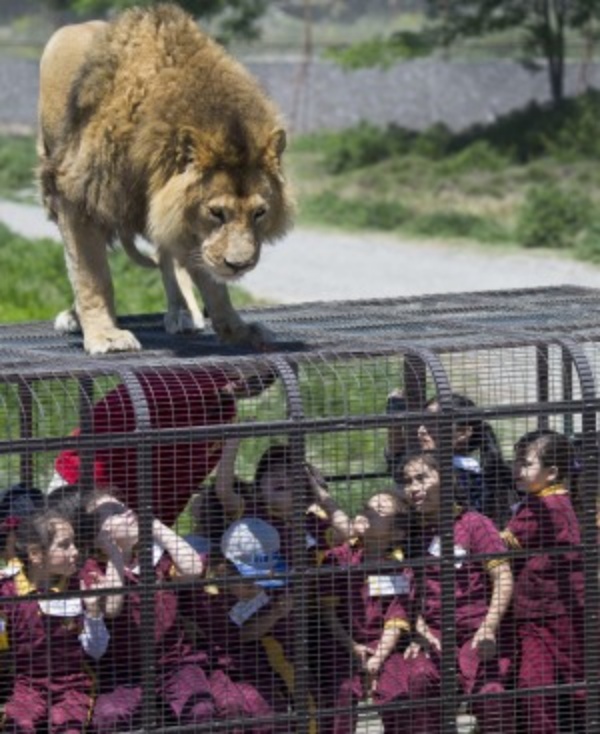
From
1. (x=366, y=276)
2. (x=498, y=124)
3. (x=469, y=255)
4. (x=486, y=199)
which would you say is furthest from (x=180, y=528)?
(x=498, y=124)

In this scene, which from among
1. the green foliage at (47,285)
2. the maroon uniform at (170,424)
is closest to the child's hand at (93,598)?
the maroon uniform at (170,424)

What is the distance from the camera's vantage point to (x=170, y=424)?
19.5 feet

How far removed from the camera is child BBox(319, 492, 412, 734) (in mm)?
5844

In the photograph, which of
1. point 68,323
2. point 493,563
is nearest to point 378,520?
point 493,563

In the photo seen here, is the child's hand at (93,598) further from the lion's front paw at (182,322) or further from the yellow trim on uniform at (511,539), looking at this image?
the lion's front paw at (182,322)

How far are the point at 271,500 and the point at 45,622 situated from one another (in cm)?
78

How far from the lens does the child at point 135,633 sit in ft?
18.4

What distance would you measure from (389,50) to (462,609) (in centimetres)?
2334

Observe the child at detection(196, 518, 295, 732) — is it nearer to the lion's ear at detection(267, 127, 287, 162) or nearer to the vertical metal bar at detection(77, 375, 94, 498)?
the vertical metal bar at detection(77, 375, 94, 498)

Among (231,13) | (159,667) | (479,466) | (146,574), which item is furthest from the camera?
(231,13)

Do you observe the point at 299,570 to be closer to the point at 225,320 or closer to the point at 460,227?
the point at 225,320

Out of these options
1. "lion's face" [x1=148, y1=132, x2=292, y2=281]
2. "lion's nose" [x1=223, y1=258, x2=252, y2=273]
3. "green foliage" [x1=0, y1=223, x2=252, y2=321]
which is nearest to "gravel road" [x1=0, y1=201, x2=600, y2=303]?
"green foliage" [x1=0, y1=223, x2=252, y2=321]

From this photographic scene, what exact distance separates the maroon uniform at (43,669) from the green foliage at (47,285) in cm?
803

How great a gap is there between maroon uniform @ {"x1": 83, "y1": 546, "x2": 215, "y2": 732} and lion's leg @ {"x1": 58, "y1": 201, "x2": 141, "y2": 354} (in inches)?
60.0
